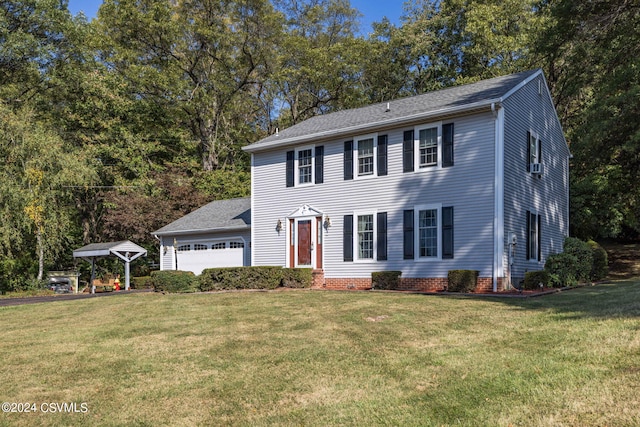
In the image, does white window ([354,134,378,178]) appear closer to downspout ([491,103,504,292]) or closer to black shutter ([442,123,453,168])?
black shutter ([442,123,453,168])

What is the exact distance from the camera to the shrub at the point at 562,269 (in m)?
16.6

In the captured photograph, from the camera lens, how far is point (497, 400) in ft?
17.4

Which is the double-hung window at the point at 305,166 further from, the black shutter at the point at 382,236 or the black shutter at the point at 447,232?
the black shutter at the point at 447,232

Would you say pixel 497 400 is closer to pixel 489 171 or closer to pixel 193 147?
pixel 489 171

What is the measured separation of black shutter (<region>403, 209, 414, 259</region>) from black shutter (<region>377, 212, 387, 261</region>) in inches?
28.9

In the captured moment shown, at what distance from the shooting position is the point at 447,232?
16406 mm

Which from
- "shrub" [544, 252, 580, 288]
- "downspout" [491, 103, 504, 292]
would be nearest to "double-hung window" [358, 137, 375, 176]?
"downspout" [491, 103, 504, 292]

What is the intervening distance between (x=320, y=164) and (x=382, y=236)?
3768mm

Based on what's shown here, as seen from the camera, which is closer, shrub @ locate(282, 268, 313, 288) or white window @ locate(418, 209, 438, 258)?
white window @ locate(418, 209, 438, 258)

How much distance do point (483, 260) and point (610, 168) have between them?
13.1m

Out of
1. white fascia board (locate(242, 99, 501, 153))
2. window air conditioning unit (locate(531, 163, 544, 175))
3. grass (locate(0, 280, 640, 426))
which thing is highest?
white fascia board (locate(242, 99, 501, 153))

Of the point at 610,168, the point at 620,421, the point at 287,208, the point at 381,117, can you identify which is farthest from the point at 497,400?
the point at 610,168

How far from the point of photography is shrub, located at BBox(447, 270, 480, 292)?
50.0 ft

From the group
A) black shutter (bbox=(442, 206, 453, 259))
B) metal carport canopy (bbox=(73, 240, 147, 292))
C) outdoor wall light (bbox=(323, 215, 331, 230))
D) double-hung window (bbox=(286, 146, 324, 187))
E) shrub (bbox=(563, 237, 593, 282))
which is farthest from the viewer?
metal carport canopy (bbox=(73, 240, 147, 292))
